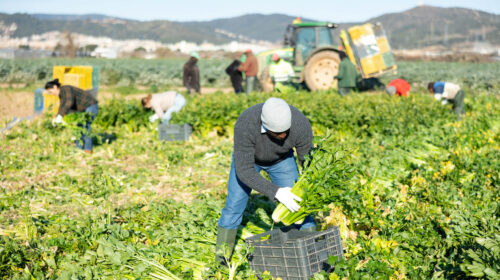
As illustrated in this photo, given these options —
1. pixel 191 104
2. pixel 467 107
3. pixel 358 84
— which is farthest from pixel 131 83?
pixel 467 107

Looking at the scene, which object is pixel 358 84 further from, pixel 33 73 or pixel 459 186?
pixel 33 73

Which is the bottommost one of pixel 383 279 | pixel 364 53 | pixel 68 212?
pixel 68 212

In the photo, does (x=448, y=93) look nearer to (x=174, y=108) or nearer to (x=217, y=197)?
(x=174, y=108)

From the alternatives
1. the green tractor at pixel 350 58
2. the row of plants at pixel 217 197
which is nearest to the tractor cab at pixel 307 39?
the green tractor at pixel 350 58

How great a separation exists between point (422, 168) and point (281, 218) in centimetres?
349

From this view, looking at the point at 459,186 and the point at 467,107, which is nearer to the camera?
the point at 459,186

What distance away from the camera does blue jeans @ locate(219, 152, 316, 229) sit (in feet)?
12.6

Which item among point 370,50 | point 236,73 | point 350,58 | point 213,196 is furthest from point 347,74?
point 213,196

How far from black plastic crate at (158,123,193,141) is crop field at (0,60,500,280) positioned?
0.16 meters

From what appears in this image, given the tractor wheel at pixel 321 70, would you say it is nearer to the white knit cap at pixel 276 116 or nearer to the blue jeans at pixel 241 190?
the blue jeans at pixel 241 190

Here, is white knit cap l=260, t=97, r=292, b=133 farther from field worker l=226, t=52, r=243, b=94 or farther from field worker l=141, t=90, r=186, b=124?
field worker l=226, t=52, r=243, b=94

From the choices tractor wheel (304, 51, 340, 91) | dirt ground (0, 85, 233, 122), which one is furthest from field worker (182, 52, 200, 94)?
tractor wheel (304, 51, 340, 91)

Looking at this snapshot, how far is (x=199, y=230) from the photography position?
461 centimetres

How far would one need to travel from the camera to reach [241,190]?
3.83 metres
